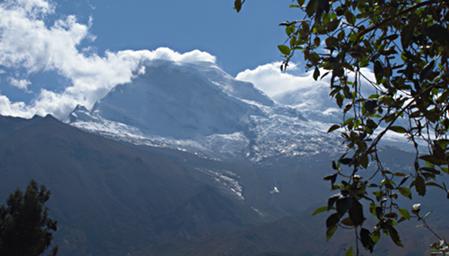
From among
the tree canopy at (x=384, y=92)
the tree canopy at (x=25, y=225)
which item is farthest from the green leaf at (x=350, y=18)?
the tree canopy at (x=25, y=225)

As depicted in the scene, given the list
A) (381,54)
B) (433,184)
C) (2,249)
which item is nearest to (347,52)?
(381,54)

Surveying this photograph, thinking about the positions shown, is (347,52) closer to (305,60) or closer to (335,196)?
(305,60)

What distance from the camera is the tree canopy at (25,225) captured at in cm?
3195

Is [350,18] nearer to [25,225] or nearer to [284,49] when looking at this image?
[284,49]

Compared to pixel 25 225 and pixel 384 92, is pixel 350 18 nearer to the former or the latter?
pixel 384 92

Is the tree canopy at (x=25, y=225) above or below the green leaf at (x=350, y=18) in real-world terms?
above

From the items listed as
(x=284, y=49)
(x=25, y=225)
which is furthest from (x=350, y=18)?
(x=25, y=225)

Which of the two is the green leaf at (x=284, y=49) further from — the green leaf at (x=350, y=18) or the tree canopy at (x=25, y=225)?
the tree canopy at (x=25, y=225)

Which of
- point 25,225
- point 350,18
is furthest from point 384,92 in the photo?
point 25,225

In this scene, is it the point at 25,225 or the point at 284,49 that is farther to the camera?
the point at 25,225

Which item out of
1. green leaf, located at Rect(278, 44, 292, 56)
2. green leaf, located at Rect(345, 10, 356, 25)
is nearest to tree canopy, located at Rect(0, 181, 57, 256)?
green leaf, located at Rect(278, 44, 292, 56)

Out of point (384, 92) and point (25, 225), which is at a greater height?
point (25, 225)

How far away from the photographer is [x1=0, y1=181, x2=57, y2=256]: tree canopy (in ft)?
105

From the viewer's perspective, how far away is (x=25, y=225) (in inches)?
1284
